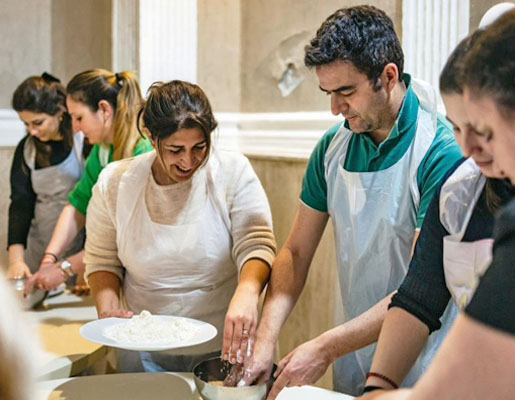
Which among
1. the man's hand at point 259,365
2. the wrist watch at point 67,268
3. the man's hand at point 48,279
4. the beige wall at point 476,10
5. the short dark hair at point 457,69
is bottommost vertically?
the man's hand at point 48,279

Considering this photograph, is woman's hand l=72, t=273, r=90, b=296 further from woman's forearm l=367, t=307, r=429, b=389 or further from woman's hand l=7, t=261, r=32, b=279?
woman's forearm l=367, t=307, r=429, b=389

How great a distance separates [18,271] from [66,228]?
0.26m

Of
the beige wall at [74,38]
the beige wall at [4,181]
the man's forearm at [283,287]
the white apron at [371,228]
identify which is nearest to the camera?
the white apron at [371,228]

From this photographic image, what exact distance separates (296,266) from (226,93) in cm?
153

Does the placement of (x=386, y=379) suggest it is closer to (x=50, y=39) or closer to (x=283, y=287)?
(x=283, y=287)

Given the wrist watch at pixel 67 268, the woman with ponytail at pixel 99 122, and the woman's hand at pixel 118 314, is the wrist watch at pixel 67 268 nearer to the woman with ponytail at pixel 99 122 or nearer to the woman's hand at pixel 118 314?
the woman with ponytail at pixel 99 122

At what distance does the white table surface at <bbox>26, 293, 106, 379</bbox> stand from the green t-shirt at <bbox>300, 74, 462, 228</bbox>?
717 millimetres

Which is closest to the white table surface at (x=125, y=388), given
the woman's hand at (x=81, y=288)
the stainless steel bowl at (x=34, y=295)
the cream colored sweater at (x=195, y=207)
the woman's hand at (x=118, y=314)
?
the woman's hand at (x=118, y=314)

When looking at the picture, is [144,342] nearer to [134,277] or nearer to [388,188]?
[134,277]

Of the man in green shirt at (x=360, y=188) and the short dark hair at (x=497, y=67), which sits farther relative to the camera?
the man in green shirt at (x=360, y=188)

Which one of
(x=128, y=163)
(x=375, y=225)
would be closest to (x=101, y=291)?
(x=128, y=163)

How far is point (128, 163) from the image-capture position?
2.04 m

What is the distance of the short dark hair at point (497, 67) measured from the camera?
745 millimetres

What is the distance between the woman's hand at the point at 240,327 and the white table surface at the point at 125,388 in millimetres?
118
